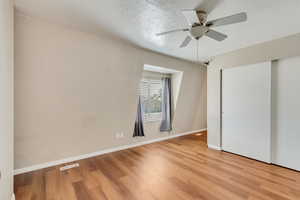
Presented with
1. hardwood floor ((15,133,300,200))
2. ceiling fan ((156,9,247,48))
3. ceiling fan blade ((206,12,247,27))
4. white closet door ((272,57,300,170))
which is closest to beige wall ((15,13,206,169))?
hardwood floor ((15,133,300,200))

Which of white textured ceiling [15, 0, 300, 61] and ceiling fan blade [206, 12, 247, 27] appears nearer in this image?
ceiling fan blade [206, 12, 247, 27]

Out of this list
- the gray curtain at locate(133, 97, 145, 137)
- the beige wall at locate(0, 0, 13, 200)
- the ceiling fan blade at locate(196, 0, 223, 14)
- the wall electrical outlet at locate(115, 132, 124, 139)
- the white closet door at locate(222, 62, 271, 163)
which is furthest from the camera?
the gray curtain at locate(133, 97, 145, 137)

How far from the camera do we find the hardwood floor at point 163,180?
5.78 ft

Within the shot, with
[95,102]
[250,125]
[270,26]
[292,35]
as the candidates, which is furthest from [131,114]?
[292,35]

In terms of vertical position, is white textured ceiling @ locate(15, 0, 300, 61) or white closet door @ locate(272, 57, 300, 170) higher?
white textured ceiling @ locate(15, 0, 300, 61)

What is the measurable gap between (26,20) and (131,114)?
2.50m

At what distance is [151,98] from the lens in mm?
4203

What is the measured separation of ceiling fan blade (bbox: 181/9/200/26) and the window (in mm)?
2429

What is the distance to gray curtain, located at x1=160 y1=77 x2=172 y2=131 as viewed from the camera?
429cm

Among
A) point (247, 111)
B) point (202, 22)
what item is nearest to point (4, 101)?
point (202, 22)

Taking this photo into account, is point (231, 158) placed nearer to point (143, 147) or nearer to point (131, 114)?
point (143, 147)

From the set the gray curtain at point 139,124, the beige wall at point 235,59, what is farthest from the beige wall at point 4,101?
the beige wall at point 235,59

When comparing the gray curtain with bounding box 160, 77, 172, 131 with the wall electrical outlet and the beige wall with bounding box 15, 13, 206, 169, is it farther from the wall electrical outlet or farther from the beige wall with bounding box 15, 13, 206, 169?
the wall electrical outlet

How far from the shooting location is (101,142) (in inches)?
120
